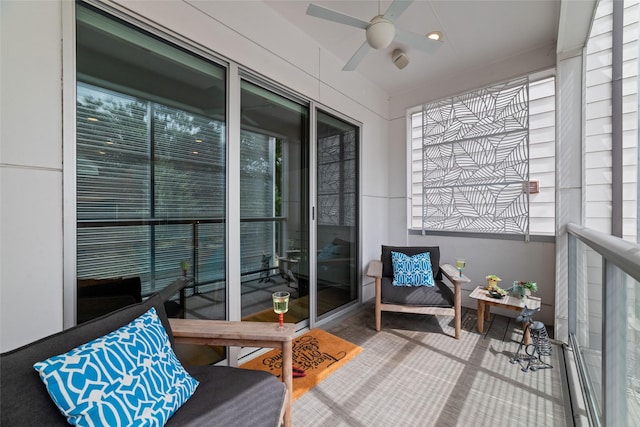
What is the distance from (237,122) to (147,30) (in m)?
0.76

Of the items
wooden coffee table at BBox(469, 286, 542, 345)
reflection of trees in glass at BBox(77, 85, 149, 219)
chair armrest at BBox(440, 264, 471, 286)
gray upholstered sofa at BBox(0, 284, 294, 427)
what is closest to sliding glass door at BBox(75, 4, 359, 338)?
reflection of trees in glass at BBox(77, 85, 149, 219)

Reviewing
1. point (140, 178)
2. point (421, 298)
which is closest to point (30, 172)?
point (140, 178)

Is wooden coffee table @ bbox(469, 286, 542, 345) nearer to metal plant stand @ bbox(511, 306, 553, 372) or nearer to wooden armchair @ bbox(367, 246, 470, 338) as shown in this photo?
metal plant stand @ bbox(511, 306, 553, 372)

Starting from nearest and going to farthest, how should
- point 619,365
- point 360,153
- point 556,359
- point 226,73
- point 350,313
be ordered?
point 619,365, point 226,73, point 556,359, point 350,313, point 360,153

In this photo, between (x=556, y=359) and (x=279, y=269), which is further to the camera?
(x=279, y=269)

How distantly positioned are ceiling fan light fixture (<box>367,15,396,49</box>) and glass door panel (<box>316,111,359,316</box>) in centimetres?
120

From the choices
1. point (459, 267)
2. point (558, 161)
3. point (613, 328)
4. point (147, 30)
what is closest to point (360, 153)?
point (459, 267)

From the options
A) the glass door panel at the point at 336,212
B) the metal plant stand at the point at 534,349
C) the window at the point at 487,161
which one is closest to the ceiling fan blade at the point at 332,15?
the glass door panel at the point at 336,212

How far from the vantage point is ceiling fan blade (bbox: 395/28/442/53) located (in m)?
1.86

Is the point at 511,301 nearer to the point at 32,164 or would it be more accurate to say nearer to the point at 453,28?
the point at 453,28

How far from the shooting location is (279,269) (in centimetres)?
253

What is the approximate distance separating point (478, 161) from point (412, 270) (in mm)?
1690

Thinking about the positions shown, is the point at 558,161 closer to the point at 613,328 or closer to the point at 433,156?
the point at 433,156

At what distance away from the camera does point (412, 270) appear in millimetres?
2990
